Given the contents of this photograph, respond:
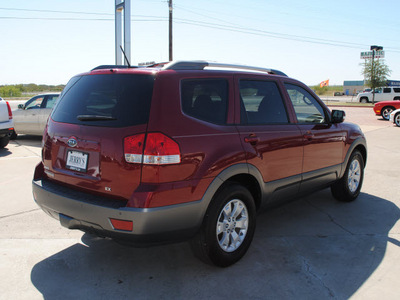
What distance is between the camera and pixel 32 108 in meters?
11.4

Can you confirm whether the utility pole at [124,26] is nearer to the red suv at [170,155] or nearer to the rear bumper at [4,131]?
the rear bumper at [4,131]

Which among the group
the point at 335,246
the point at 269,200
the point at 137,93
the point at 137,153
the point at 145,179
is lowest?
the point at 335,246

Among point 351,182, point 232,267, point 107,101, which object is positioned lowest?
point 232,267

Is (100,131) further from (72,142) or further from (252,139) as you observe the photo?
(252,139)

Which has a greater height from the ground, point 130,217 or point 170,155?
point 170,155

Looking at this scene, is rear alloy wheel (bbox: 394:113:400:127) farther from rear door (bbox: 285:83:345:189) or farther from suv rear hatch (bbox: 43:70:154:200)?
suv rear hatch (bbox: 43:70:154:200)

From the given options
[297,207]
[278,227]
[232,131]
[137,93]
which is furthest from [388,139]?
[137,93]

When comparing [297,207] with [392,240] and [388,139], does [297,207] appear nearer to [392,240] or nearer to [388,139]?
[392,240]

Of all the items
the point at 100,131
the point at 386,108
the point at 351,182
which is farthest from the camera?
the point at 386,108

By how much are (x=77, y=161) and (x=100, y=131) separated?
0.38 m

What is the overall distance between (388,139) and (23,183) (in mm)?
10972

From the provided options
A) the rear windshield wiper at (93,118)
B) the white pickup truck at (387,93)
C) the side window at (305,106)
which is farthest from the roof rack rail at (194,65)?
the white pickup truck at (387,93)

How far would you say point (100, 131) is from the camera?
9.83ft

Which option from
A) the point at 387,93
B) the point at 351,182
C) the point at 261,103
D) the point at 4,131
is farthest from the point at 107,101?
the point at 387,93
